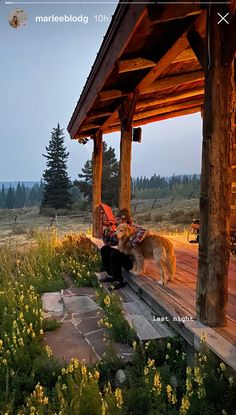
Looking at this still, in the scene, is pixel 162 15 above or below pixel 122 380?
above

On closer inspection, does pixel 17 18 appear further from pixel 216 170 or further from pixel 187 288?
pixel 187 288

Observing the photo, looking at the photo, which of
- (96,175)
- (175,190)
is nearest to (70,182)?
(175,190)

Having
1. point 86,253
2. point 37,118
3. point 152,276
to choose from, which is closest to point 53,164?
point 86,253

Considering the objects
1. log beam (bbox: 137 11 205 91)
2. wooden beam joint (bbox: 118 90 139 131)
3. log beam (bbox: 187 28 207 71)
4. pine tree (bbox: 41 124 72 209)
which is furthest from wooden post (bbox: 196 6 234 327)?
pine tree (bbox: 41 124 72 209)

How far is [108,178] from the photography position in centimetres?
2603

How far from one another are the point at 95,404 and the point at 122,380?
599 millimetres

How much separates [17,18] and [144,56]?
2141 millimetres

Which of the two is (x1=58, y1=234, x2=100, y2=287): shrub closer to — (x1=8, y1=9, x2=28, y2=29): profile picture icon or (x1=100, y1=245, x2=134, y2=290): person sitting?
(x1=100, y1=245, x2=134, y2=290): person sitting

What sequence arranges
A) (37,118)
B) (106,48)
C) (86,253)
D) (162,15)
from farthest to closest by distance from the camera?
(37,118) → (86,253) → (106,48) → (162,15)

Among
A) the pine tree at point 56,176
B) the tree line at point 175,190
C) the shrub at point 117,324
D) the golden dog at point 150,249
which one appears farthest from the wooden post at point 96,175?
the pine tree at point 56,176

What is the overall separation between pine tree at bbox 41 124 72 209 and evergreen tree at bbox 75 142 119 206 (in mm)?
3061

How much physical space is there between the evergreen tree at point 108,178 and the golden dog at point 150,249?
20.6 metres

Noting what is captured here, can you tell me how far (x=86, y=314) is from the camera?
4.58 meters

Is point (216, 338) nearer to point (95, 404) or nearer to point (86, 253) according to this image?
point (95, 404)
